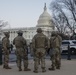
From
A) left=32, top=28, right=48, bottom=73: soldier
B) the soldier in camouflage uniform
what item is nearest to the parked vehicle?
the soldier in camouflage uniform

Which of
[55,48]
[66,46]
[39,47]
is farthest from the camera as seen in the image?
[66,46]

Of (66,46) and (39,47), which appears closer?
(39,47)

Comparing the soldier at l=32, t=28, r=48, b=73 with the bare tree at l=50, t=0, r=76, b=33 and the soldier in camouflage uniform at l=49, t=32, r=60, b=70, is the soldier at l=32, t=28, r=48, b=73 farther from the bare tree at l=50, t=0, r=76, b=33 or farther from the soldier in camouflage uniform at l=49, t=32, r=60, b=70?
the bare tree at l=50, t=0, r=76, b=33

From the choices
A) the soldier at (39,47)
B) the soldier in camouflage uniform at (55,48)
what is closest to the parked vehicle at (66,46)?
the soldier in camouflage uniform at (55,48)

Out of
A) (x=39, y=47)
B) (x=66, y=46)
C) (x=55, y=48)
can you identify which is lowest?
(x=66, y=46)

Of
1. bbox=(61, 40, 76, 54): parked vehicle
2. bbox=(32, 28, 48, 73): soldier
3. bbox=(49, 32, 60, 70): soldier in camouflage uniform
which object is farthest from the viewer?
bbox=(61, 40, 76, 54): parked vehicle

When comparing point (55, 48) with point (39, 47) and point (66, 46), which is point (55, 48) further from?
point (66, 46)

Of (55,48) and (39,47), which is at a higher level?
(39,47)

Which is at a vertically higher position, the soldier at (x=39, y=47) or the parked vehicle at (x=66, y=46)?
the soldier at (x=39, y=47)

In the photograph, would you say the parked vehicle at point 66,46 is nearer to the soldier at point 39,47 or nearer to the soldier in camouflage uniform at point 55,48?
the soldier in camouflage uniform at point 55,48

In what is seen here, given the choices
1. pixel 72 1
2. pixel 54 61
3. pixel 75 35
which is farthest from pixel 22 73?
pixel 75 35

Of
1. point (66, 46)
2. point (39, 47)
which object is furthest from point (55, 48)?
point (66, 46)

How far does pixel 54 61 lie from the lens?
16.3 meters

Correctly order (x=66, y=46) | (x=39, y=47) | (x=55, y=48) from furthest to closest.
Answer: (x=66, y=46)
(x=55, y=48)
(x=39, y=47)
